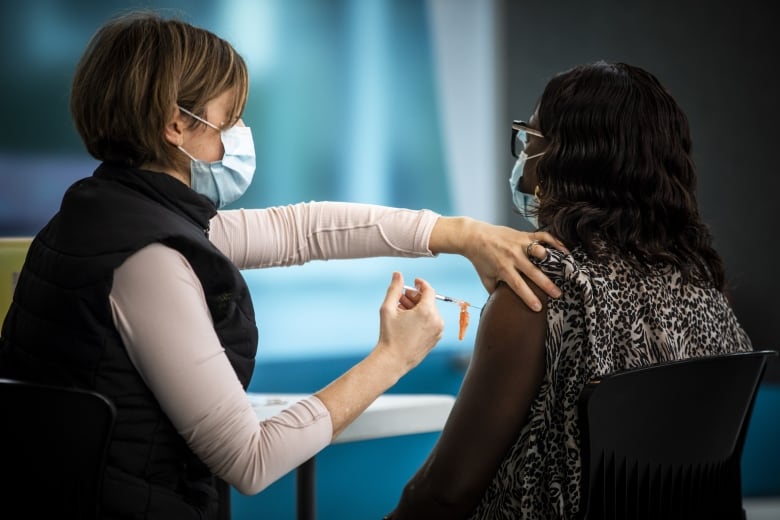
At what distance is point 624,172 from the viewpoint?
1.45m

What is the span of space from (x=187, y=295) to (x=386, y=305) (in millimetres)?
326

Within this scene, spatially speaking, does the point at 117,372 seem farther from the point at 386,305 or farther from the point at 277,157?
the point at 277,157

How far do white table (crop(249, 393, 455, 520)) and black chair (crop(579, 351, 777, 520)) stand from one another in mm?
831

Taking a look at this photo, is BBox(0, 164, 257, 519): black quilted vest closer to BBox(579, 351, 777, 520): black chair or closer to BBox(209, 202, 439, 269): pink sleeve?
BBox(209, 202, 439, 269): pink sleeve

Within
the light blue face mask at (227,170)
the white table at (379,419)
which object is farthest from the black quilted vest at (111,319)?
the white table at (379,419)

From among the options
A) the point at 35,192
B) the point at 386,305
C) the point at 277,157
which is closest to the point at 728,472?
the point at 386,305

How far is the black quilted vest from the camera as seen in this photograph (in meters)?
1.16

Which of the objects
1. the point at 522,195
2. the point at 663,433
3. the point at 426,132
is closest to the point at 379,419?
the point at 522,195

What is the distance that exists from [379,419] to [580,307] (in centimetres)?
81

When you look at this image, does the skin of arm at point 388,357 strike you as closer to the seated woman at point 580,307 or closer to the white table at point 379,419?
the seated woman at point 580,307

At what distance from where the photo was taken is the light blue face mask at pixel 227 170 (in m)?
1.42

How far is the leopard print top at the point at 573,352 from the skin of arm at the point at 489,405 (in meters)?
0.02

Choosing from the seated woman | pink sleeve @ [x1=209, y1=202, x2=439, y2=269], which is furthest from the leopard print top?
pink sleeve @ [x1=209, y1=202, x2=439, y2=269]

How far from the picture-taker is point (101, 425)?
1.05m
